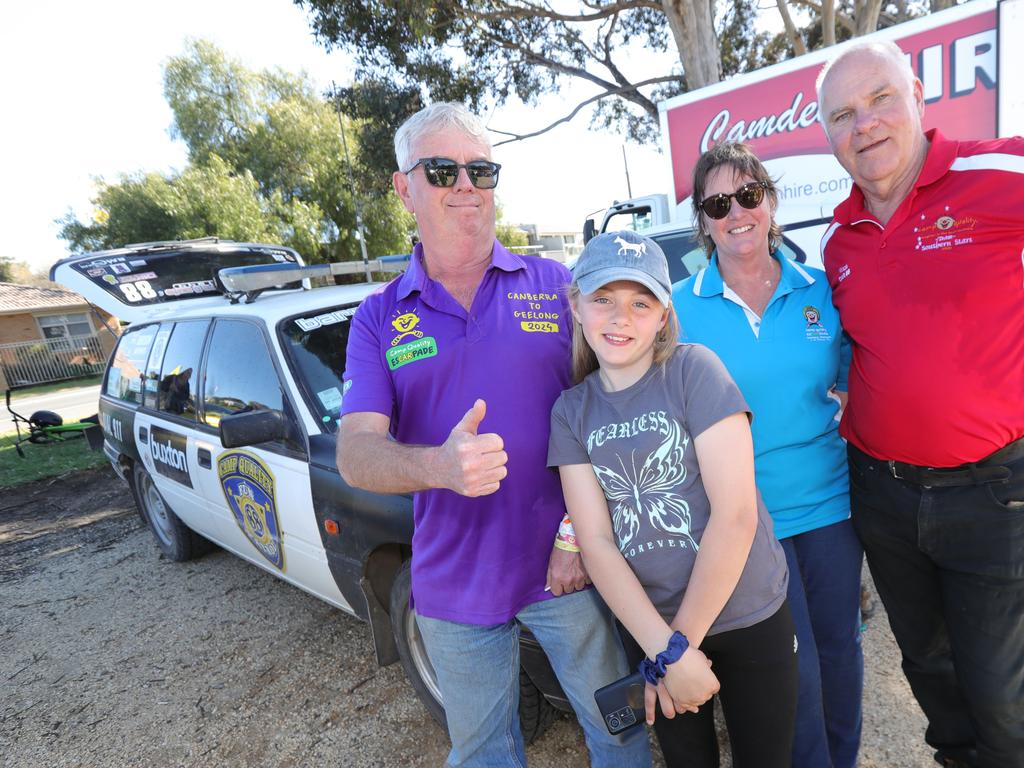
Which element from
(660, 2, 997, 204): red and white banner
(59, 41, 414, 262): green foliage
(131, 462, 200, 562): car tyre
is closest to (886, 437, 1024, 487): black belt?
(660, 2, 997, 204): red and white banner

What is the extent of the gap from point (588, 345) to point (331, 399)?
166 cm

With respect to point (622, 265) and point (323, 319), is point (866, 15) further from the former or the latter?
point (622, 265)

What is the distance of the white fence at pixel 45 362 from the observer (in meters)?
26.1

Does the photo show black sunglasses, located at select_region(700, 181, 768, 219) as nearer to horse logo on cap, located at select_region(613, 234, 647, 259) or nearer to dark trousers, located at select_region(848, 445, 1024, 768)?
horse logo on cap, located at select_region(613, 234, 647, 259)

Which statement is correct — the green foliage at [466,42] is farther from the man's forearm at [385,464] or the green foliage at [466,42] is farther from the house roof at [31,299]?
the house roof at [31,299]

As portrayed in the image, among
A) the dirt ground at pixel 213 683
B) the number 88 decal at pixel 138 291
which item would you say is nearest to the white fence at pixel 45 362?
the number 88 decal at pixel 138 291

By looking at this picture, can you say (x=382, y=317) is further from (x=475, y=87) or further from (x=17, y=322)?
(x=17, y=322)

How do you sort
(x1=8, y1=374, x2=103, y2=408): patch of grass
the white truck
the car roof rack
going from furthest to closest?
(x1=8, y1=374, x2=103, y2=408): patch of grass, the white truck, the car roof rack

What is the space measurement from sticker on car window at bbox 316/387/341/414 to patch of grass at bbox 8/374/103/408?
25381 millimetres

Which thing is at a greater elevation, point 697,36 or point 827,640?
point 697,36

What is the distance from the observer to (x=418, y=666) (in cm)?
251

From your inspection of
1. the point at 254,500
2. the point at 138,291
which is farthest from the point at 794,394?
the point at 138,291

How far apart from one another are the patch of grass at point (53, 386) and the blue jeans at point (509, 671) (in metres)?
26.8

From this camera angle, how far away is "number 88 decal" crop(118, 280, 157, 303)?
16.9ft
